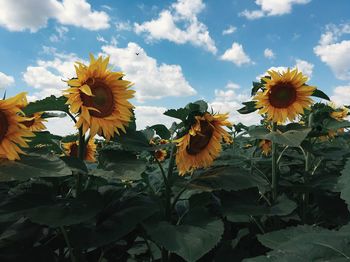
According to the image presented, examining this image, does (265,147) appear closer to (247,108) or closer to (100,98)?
(247,108)

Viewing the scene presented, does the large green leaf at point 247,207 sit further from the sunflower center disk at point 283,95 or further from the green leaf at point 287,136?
the sunflower center disk at point 283,95

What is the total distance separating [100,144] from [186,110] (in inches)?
206

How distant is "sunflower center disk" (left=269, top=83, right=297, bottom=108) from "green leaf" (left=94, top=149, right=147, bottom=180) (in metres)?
1.88

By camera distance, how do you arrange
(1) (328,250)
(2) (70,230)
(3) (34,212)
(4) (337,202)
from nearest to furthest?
(1) (328,250), (3) (34,212), (2) (70,230), (4) (337,202)

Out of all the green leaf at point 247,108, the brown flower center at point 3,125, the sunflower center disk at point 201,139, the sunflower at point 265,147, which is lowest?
the brown flower center at point 3,125

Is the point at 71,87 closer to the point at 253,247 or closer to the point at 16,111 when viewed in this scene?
A: the point at 16,111

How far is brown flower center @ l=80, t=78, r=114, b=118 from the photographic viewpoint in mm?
2371

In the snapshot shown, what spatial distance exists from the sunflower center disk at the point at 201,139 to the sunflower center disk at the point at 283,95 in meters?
1.05

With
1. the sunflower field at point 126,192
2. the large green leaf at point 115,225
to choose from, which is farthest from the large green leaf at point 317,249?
the large green leaf at point 115,225

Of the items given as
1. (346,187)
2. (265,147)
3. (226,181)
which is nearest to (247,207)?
(226,181)

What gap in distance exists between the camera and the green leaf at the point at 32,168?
5.93ft

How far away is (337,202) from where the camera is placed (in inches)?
125

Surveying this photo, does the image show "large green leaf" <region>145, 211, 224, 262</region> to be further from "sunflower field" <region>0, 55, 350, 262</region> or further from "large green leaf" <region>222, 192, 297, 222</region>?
"large green leaf" <region>222, 192, 297, 222</region>

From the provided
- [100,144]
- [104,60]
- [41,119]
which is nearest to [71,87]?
[104,60]
